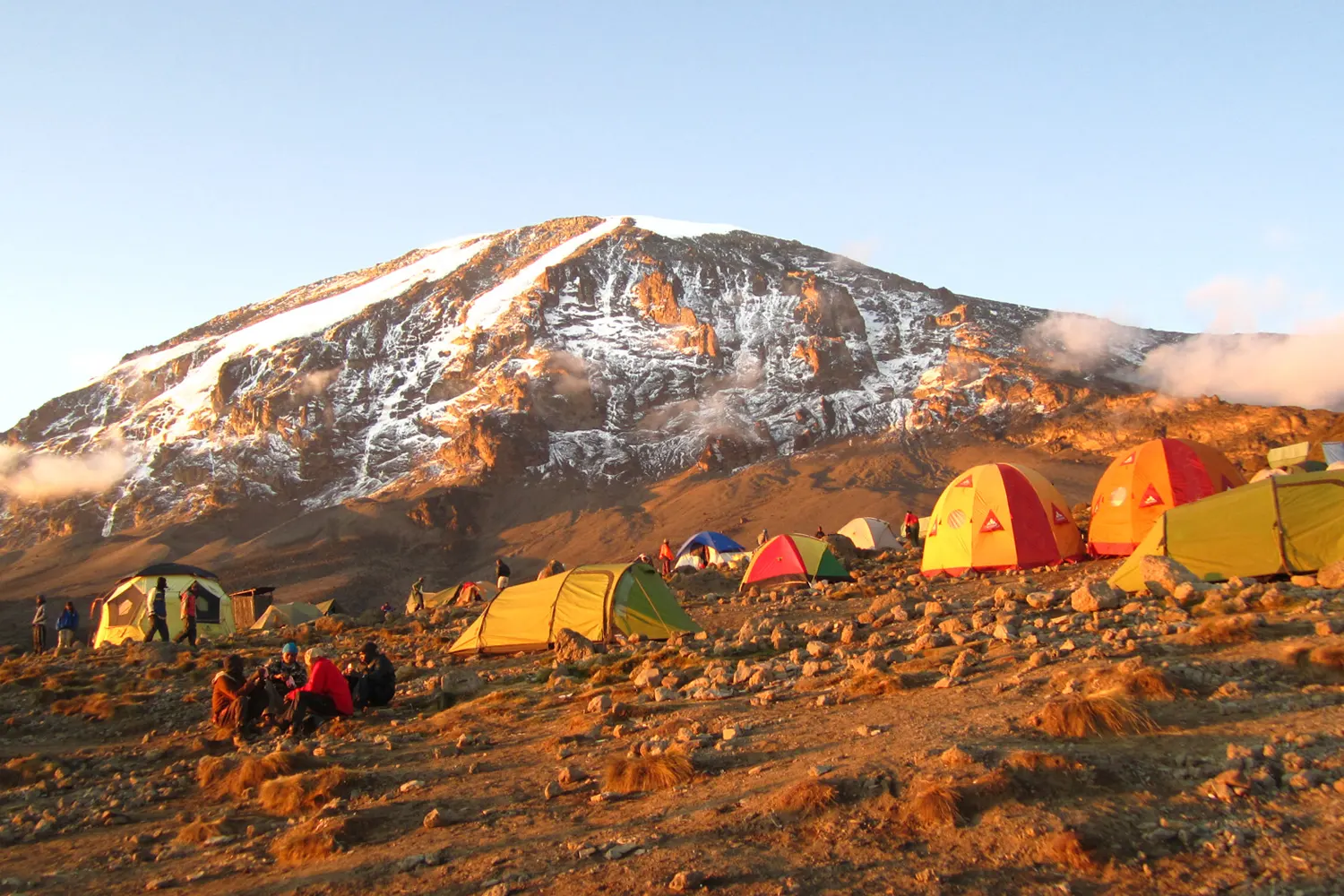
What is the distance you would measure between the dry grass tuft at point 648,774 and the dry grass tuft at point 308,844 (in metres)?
2.08

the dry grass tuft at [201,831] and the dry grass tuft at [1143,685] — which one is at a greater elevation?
the dry grass tuft at [1143,685]

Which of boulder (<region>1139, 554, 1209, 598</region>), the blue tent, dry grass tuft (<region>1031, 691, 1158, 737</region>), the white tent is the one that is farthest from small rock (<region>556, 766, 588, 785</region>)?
the white tent

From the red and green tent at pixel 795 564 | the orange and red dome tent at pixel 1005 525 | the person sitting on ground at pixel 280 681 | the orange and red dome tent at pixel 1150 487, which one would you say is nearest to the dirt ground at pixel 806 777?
the person sitting on ground at pixel 280 681

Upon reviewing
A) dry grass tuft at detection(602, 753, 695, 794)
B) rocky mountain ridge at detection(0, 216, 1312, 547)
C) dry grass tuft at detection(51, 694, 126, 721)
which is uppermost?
rocky mountain ridge at detection(0, 216, 1312, 547)

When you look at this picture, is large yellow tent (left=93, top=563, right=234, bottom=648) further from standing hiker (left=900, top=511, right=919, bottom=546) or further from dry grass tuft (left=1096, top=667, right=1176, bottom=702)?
dry grass tuft (left=1096, top=667, right=1176, bottom=702)

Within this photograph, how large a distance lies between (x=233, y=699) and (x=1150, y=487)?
19.3 meters

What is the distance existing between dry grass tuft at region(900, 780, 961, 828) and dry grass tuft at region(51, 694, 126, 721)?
1363cm

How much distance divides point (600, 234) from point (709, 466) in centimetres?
10072

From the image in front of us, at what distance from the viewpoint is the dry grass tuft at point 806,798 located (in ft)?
21.0

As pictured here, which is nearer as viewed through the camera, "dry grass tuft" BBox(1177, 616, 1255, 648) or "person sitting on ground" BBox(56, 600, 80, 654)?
"dry grass tuft" BBox(1177, 616, 1255, 648)

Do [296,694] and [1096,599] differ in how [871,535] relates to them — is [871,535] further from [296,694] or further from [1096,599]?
[296,694]

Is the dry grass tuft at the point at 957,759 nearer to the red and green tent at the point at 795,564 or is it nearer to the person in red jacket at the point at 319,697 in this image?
the person in red jacket at the point at 319,697

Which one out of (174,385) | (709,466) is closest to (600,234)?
(174,385)

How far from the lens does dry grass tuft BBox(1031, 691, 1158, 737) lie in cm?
714
